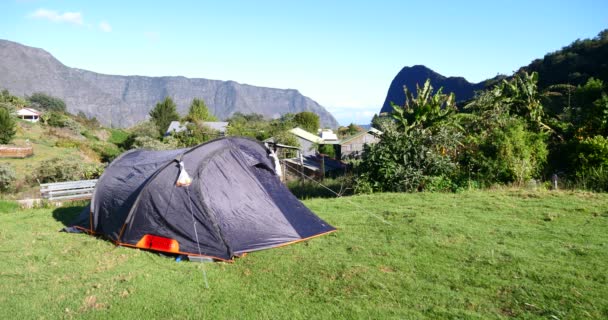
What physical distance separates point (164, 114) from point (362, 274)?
58.1 metres

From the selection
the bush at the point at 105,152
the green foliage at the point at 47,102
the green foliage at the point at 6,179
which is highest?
the green foliage at the point at 47,102

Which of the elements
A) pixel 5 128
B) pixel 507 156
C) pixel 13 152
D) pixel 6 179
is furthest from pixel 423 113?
pixel 5 128

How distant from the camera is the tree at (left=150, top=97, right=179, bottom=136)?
58.9 meters

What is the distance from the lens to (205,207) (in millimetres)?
7082

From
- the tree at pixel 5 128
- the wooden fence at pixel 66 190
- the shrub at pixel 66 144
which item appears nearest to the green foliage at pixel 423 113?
the wooden fence at pixel 66 190

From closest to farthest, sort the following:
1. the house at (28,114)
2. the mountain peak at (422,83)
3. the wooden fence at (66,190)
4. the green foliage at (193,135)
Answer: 1. the wooden fence at (66,190)
2. the green foliage at (193,135)
3. the house at (28,114)
4. the mountain peak at (422,83)

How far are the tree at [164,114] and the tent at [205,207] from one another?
52076mm

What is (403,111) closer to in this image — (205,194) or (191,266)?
(205,194)

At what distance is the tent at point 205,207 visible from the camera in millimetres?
7027

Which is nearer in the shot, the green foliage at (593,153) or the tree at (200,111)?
the green foliage at (593,153)

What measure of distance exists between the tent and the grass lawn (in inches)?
12.5

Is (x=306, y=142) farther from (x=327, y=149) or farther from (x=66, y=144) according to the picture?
(x=66, y=144)

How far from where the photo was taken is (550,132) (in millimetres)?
13609

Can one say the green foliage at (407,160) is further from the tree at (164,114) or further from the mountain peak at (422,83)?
the mountain peak at (422,83)
